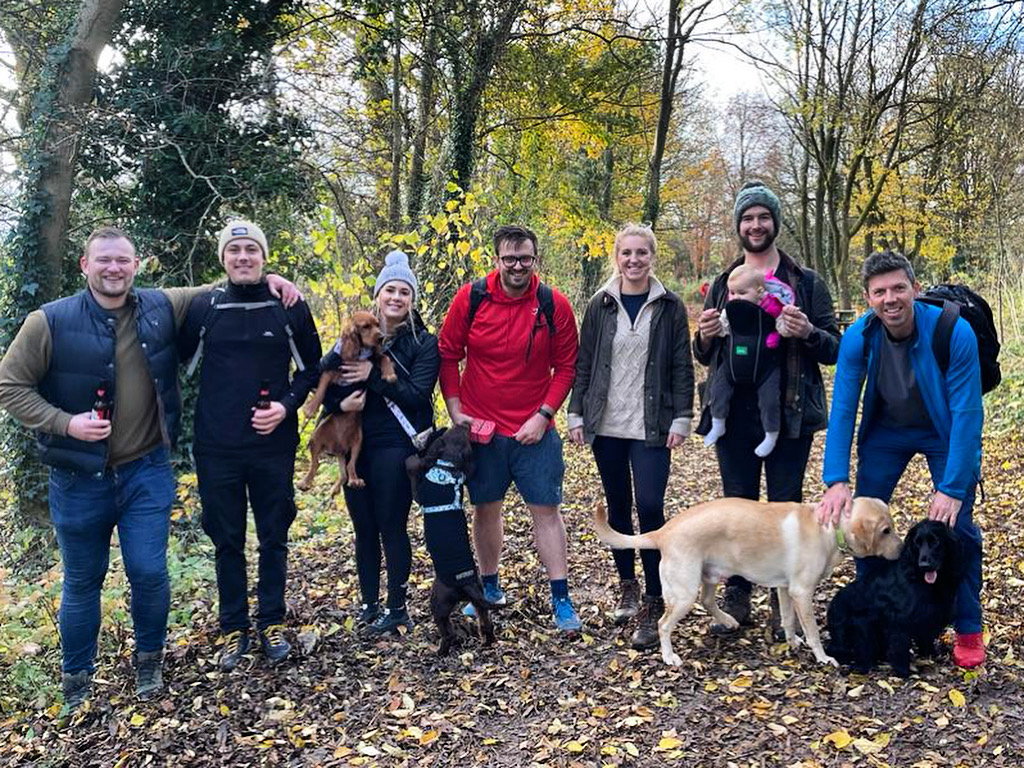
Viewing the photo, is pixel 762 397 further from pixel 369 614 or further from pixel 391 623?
pixel 369 614

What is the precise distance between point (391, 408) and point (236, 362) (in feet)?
2.84

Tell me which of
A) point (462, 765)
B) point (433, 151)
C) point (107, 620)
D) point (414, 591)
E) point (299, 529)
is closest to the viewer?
point (462, 765)

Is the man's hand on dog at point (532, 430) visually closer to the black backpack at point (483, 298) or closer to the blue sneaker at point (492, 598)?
the black backpack at point (483, 298)

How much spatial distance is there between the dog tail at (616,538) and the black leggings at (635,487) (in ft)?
0.59

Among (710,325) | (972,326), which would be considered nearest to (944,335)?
(972,326)

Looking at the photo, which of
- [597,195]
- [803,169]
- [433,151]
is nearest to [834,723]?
[433,151]

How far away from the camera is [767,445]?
3.79 metres

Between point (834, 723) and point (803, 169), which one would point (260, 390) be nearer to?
point (834, 723)

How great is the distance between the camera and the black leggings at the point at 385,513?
13.3ft

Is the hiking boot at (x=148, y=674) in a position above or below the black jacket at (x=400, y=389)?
below

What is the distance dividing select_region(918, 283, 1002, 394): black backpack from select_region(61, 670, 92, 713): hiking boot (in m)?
4.60

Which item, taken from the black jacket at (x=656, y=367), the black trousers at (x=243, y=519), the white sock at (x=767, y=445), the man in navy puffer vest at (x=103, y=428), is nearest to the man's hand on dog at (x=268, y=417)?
the black trousers at (x=243, y=519)

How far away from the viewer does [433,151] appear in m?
10.4

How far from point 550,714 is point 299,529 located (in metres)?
4.16
